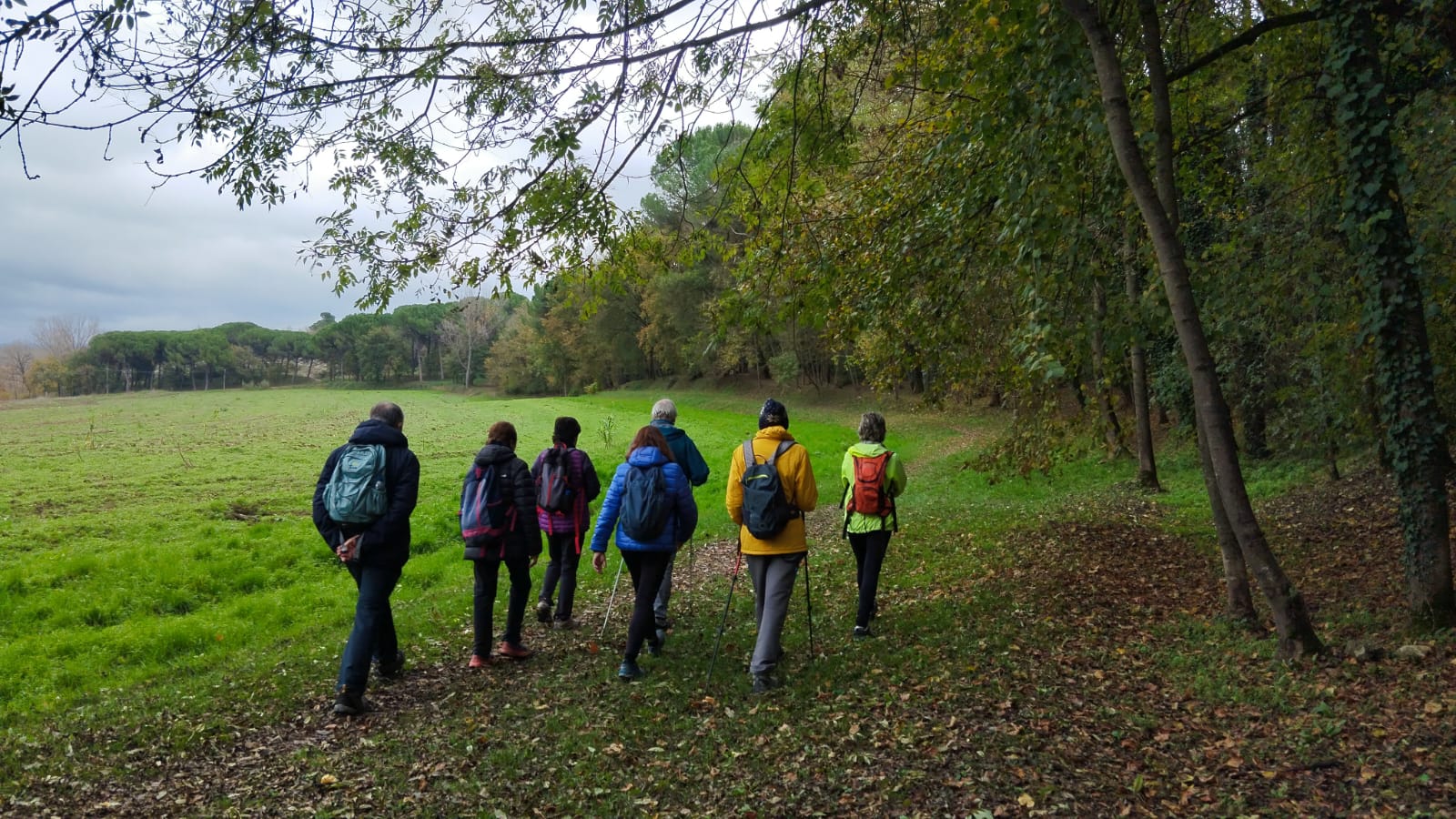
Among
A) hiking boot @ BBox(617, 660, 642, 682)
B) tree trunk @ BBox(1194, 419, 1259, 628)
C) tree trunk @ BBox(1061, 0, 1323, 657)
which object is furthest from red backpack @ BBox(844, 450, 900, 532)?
tree trunk @ BBox(1194, 419, 1259, 628)

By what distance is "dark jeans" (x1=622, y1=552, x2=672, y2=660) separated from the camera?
6605 mm

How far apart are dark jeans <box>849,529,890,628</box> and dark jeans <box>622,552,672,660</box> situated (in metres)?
1.92

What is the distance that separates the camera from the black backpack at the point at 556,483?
7703mm

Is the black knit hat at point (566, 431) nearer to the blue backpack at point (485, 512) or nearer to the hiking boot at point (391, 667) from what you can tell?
the blue backpack at point (485, 512)

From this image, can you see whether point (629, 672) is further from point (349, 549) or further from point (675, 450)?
point (349, 549)

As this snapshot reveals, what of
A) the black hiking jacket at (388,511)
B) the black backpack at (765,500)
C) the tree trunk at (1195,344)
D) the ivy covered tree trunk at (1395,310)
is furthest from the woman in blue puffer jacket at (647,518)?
the ivy covered tree trunk at (1395,310)

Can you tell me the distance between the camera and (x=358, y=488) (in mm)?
6227

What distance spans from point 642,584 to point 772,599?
1069 mm

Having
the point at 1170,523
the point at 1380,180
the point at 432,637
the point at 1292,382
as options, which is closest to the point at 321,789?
the point at 432,637

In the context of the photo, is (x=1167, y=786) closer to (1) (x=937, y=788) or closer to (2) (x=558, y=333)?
(1) (x=937, y=788)

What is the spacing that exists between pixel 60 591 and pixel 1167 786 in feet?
44.1

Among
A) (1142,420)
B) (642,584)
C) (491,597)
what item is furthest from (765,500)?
(1142,420)

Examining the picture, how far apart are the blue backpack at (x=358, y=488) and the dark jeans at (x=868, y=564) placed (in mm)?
4078

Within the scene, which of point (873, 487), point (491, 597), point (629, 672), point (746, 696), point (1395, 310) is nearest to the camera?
point (1395, 310)
